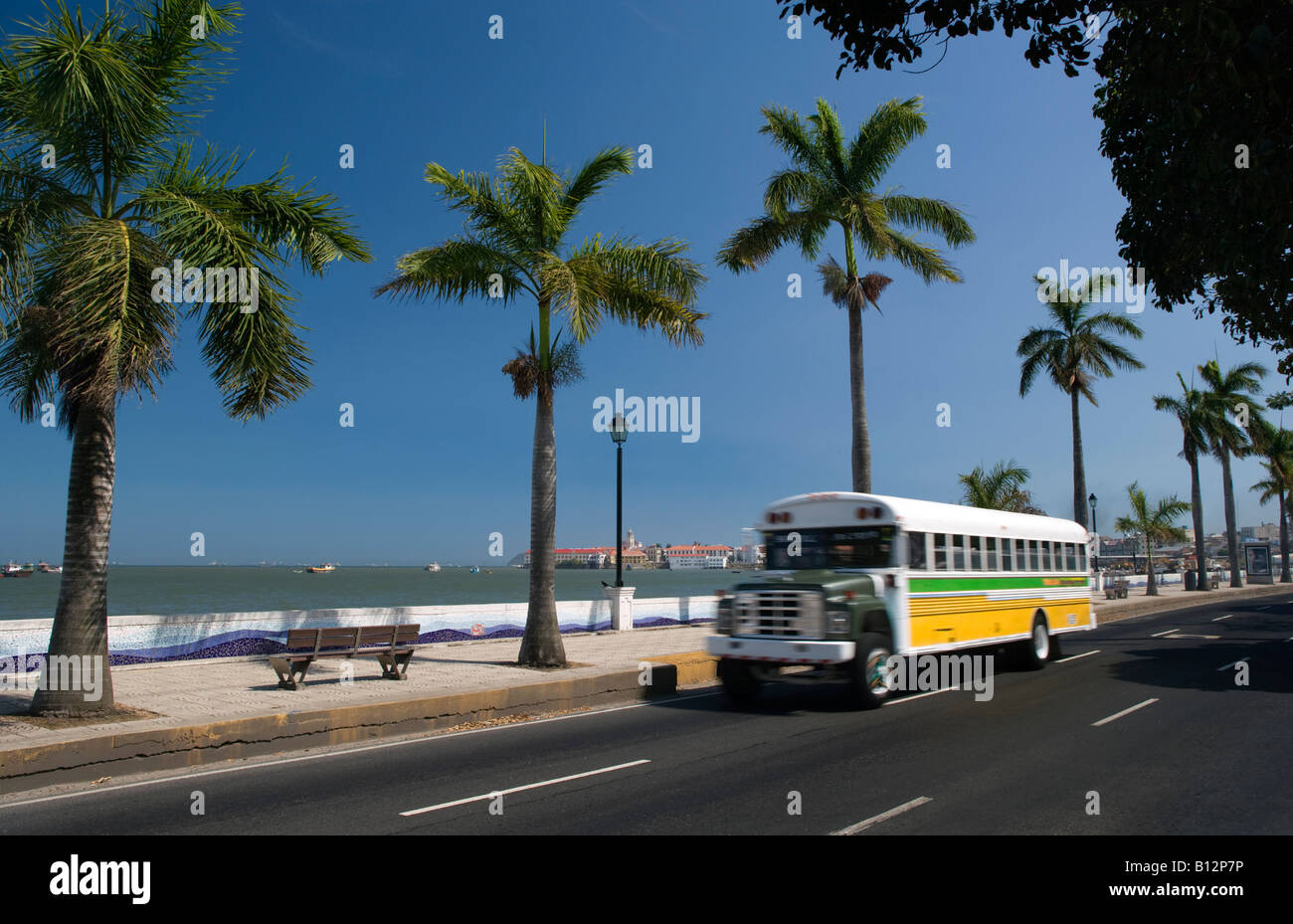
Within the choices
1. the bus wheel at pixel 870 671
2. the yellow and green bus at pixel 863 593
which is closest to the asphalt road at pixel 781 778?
the bus wheel at pixel 870 671

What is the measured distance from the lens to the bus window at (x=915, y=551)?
1364cm

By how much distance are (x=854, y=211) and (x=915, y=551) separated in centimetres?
1195

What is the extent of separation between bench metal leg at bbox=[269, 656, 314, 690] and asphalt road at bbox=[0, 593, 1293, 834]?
3125 mm

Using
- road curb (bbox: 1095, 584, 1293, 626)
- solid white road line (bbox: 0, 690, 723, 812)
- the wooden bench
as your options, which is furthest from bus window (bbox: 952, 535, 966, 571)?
road curb (bbox: 1095, 584, 1293, 626)

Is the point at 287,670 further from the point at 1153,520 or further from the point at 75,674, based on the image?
the point at 1153,520

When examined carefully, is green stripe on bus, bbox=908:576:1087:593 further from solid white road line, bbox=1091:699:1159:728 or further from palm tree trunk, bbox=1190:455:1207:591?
palm tree trunk, bbox=1190:455:1207:591

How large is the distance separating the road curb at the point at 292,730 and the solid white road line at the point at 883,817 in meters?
6.79

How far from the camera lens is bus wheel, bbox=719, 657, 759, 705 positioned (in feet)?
44.2

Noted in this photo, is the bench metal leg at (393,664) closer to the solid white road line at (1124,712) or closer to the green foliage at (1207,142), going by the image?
the solid white road line at (1124,712)
